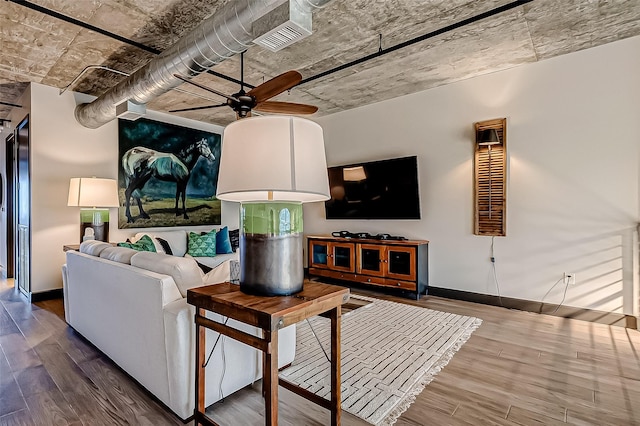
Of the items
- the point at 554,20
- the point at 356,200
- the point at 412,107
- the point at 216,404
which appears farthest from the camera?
the point at 356,200

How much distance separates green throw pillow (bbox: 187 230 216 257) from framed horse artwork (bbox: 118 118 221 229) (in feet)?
2.08

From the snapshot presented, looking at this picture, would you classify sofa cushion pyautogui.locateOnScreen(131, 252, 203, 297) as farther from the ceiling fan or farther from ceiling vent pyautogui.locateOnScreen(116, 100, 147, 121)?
ceiling vent pyautogui.locateOnScreen(116, 100, 147, 121)

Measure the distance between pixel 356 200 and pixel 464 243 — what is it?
1.69 meters

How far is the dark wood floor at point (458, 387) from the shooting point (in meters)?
1.80

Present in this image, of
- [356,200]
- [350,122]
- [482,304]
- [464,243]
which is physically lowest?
[482,304]

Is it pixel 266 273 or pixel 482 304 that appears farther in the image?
pixel 482 304

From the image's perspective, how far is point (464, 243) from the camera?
4.17 meters

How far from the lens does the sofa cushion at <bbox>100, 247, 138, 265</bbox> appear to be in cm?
232

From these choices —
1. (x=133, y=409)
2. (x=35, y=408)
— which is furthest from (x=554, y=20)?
(x=35, y=408)

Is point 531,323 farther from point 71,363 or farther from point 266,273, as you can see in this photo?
point 71,363

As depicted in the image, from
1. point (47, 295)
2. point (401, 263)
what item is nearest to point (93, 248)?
point (47, 295)

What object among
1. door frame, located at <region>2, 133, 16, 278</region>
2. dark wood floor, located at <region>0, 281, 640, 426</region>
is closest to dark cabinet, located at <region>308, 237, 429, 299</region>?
dark wood floor, located at <region>0, 281, 640, 426</region>

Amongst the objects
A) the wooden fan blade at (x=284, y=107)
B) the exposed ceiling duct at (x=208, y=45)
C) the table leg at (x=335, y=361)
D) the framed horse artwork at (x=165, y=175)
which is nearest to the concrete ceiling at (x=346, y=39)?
the exposed ceiling duct at (x=208, y=45)

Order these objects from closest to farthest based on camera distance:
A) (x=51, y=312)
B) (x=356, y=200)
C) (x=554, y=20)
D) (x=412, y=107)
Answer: (x=554, y=20)
(x=51, y=312)
(x=412, y=107)
(x=356, y=200)
